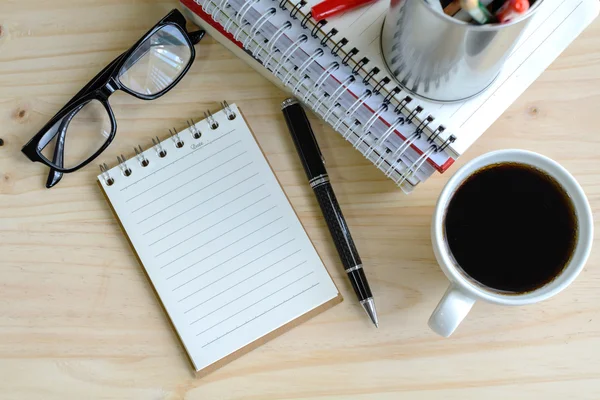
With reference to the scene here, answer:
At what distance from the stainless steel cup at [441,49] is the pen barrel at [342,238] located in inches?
6.4

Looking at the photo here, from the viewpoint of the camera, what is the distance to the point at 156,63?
0.72 metres

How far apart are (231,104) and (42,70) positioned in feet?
0.77

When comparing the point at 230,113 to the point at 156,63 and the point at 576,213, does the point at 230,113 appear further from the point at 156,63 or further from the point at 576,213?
the point at 576,213

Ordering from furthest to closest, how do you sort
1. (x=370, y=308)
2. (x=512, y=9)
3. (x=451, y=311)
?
(x=370, y=308) → (x=451, y=311) → (x=512, y=9)

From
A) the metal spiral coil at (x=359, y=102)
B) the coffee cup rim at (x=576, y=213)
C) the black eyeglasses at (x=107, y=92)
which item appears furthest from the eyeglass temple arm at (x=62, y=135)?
the coffee cup rim at (x=576, y=213)

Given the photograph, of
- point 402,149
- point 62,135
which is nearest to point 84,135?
point 62,135

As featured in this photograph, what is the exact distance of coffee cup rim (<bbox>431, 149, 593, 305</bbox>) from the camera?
1.83 ft

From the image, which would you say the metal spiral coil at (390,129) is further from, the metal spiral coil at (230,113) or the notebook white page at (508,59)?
the metal spiral coil at (230,113)

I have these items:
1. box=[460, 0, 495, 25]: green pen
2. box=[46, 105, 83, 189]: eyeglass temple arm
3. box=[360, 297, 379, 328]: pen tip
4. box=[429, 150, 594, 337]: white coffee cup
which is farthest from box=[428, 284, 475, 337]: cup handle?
box=[46, 105, 83, 189]: eyeglass temple arm

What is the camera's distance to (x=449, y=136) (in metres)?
0.58

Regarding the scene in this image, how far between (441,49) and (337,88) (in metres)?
0.13

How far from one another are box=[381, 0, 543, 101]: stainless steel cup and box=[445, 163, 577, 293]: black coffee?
0.10 m

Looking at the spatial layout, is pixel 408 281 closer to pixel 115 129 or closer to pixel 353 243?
pixel 353 243

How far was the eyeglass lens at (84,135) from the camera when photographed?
719 mm
